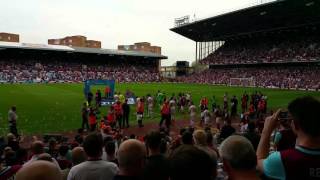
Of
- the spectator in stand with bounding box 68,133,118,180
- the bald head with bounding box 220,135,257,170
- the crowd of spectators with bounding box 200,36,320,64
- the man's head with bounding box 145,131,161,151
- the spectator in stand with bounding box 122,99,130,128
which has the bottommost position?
the spectator in stand with bounding box 122,99,130,128

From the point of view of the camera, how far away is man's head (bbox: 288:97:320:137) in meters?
3.55

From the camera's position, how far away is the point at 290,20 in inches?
2859

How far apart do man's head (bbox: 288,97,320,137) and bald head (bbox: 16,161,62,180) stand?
215cm

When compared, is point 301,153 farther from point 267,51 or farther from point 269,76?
point 267,51

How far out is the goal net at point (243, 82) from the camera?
71350 millimetres

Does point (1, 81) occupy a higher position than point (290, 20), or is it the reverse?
point (290, 20)

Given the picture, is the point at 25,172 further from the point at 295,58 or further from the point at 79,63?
the point at 79,63

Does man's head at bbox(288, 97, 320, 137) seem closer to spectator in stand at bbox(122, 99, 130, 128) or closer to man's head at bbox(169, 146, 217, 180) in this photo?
man's head at bbox(169, 146, 217, 180)

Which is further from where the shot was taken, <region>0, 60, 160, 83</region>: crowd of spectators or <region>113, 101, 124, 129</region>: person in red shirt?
<region>0, 60, 160, 83</region>: crowd of spectators

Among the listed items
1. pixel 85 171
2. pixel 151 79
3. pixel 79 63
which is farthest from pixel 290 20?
pixel 85 171

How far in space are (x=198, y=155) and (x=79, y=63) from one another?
9342 cm

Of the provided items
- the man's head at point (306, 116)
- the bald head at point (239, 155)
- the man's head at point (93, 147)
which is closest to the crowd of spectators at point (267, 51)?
the man's head at point (93, 147)

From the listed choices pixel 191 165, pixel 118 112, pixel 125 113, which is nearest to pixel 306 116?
pixel 191 165

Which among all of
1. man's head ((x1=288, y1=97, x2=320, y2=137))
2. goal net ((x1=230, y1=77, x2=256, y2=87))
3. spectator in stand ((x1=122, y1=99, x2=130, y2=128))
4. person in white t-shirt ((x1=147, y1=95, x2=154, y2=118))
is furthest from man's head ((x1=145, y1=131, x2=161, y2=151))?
goal net ((x1=230, y1=77, x2=256, y2=87))
